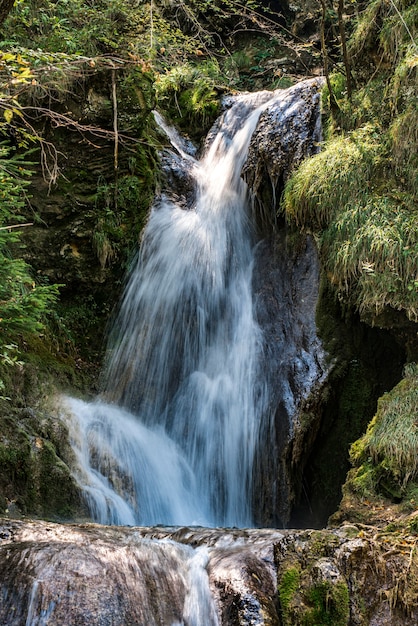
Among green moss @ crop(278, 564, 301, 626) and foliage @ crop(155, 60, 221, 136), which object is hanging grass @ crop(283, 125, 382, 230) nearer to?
green moss @ crop(278, 564, 301, 626)

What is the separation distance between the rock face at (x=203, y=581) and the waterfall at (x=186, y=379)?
6.28 ft

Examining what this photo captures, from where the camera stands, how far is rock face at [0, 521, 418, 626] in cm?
298

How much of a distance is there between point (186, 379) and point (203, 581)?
393 centimetres

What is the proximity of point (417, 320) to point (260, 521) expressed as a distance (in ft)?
8.79

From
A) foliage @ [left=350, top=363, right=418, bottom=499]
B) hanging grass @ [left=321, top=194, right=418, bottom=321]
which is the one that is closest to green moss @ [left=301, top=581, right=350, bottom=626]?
foliage @ [left=350, top=363, right=418, bottom=499]

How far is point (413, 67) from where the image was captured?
619 centimetres

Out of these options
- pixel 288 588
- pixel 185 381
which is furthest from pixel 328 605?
pixel 185 381

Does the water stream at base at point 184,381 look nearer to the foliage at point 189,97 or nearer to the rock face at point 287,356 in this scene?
the rock face at point 287,356

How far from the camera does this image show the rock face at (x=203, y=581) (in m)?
2.98

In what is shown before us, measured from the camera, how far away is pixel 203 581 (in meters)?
3.38

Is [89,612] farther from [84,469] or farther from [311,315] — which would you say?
[311,315]

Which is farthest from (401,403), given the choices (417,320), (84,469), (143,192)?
(143,192)

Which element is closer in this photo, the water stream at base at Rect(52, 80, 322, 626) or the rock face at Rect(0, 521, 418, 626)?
the rock face at Rect(0, 521, 418, 626)

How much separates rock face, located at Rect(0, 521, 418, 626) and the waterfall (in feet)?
6.28
